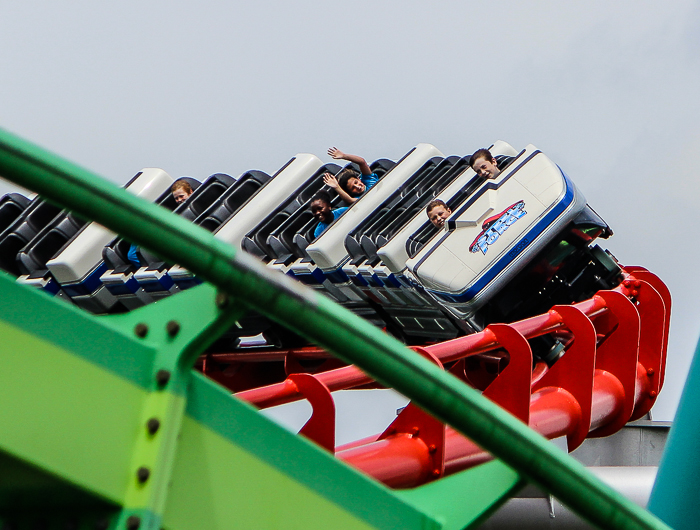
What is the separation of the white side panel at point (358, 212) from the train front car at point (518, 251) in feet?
2.16

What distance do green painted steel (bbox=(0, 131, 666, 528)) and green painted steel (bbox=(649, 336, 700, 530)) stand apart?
29 centimetres

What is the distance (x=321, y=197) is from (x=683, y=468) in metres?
5.32

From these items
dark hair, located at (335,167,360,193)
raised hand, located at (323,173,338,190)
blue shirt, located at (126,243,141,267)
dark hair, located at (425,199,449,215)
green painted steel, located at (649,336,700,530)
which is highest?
green painted steel, located at (649,336,700,530)

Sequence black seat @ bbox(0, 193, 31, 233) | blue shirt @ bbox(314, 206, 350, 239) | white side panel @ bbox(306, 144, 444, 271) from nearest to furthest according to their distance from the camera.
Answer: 1. white side panel @ bbox(306, 144, 444, 271)
2. blue shirt @ bbox(314, 206, 350, 239)
3. black seat @ bbox(0, 193, 31, 233)

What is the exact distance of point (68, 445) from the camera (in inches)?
43.4

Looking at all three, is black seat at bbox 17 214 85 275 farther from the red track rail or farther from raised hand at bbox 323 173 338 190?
the red track rail

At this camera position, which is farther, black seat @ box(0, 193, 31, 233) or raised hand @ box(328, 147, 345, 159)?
black seat @ box(0, 193, 31, 233)

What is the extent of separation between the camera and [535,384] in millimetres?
4328

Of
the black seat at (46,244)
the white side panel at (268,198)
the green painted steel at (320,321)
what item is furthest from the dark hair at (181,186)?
the green painted steel at (320,321)

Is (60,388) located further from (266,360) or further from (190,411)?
(266,360)

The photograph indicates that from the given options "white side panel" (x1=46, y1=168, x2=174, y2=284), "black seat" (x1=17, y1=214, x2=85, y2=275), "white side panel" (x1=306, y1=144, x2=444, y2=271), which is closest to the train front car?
"white side panel" (x1=306, y1=144, x2=444, y2=271)

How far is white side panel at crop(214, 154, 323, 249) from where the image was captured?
6.68 m

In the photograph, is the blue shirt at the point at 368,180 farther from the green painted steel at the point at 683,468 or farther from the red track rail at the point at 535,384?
the green painted steel at the point at 683,468

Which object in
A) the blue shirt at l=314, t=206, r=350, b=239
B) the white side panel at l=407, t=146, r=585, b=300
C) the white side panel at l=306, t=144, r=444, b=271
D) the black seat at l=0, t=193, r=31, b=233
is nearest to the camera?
the white side panel at l=407, t=146, r=585, b=300
